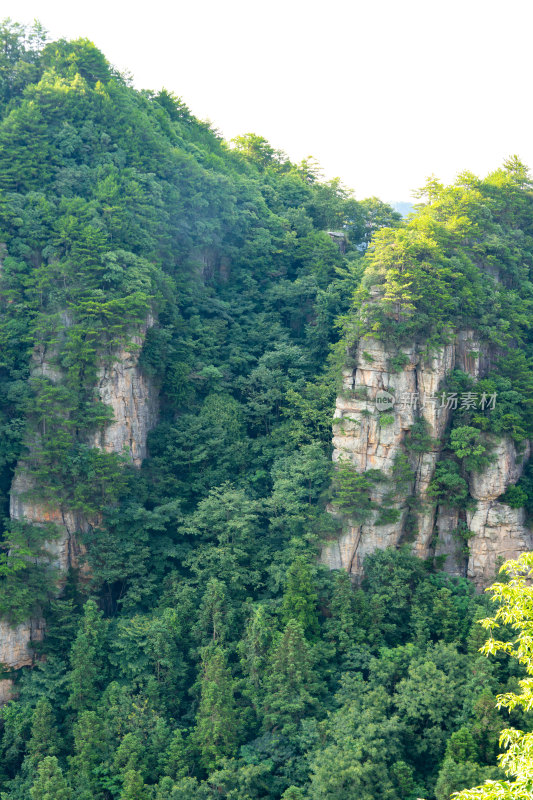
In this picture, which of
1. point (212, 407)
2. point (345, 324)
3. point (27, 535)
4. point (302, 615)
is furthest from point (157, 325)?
point (302, 615)

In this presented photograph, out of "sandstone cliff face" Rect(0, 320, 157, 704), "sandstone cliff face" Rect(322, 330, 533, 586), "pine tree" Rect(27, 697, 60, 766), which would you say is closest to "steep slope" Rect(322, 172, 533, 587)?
"sandstone cliff face" Rect(322, 330, 533, 586)

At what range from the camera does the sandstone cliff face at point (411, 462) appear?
21500 mm

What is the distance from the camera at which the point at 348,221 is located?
32469 millimetres

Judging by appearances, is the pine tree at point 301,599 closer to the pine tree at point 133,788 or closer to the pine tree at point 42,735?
the pine tree at point 133,788

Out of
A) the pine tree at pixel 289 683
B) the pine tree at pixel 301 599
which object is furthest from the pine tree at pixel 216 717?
the pine tree at pixel 301 599

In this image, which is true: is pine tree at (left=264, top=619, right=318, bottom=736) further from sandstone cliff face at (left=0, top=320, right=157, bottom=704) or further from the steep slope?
sandstone cliff face at (left=0, top=320, right=157, bottom=704)

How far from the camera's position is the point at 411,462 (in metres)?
22.1

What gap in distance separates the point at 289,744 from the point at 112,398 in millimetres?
10759

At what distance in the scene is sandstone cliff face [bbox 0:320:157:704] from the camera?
19562mm

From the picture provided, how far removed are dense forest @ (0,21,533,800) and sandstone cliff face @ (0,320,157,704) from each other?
11.1 inches

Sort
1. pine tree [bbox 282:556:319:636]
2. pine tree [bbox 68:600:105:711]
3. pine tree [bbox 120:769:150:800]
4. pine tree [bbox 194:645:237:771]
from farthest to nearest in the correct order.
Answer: pine tree [bbox 282:556:319:636], pine tree [bbox 68:600:105:711], pine tree [bbox 194:645:237:771], pine tree [bbox 120:769:150:800]

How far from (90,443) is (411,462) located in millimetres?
9646

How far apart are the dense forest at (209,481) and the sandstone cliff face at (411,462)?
20.4 inches

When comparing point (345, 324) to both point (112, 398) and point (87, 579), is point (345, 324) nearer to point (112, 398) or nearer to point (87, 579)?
point (112, 398)
